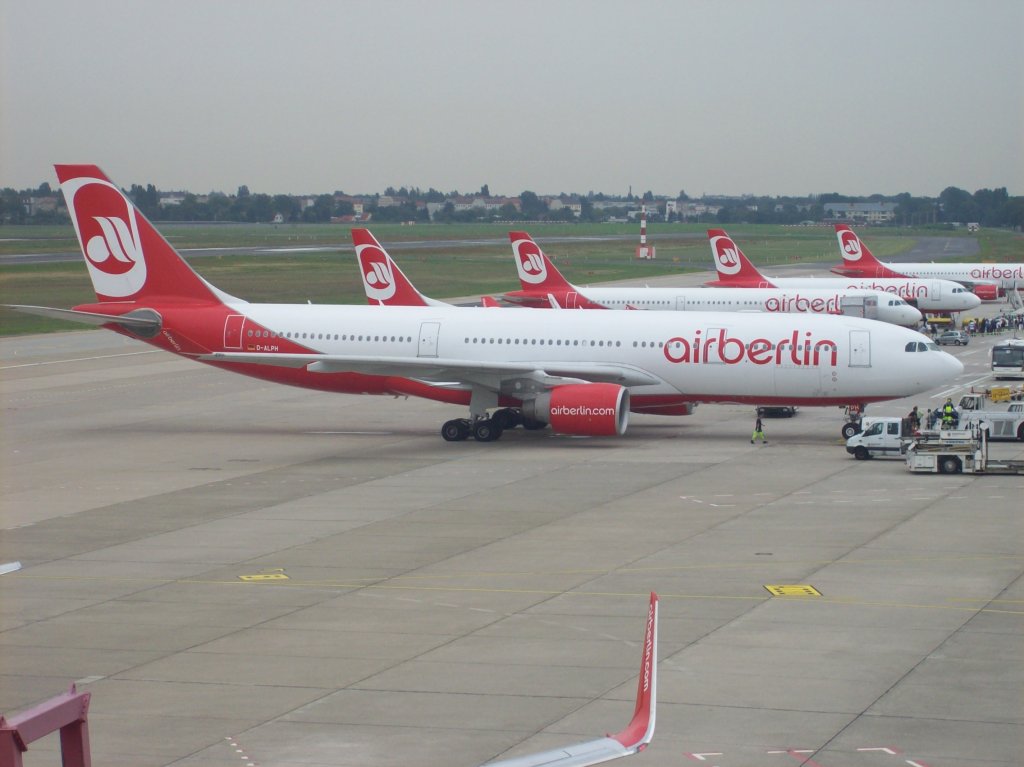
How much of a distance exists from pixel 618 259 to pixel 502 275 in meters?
45.8

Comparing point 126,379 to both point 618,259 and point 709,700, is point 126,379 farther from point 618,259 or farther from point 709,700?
point 618,259

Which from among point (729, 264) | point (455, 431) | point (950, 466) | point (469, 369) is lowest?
point (950, 466)

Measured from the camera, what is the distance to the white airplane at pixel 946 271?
11531cm

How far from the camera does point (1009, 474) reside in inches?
1554

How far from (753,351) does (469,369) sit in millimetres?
9065

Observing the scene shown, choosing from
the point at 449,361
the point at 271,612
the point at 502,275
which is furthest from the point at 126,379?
the point at 502,275

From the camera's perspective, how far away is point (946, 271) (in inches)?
4584

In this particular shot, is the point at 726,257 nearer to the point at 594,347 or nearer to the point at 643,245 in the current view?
the point at 594,347

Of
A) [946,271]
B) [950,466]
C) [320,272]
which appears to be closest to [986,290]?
[946,271]

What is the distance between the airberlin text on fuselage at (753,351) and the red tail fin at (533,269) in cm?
4223

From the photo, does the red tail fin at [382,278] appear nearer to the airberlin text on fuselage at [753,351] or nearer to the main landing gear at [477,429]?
the main landing gear at [477,429]

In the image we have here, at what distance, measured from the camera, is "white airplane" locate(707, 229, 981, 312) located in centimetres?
9531

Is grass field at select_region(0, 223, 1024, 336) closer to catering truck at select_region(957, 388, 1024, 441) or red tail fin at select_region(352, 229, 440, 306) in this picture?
red tail fin at select_region(352, 229, 440, 306)

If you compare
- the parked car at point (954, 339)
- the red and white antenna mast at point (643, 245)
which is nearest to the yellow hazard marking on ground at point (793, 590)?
the parked car at point (954, 339)
